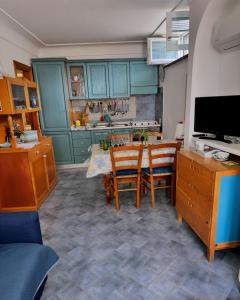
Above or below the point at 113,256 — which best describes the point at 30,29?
above

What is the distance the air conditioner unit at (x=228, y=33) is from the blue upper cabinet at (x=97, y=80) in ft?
8.45

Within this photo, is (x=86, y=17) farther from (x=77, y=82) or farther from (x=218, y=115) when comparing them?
(x=218, y=115)

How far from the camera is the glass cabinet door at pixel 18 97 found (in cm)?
271

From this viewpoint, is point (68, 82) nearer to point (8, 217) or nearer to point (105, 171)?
point (105, 171)

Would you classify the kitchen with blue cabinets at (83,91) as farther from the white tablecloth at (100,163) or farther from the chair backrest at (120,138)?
the white tablecloth at (100,163)

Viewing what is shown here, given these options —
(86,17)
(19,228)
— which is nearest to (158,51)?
(86,17)

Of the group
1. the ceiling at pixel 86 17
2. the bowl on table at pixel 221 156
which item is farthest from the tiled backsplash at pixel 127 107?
the bowl on table at pixel 221 156

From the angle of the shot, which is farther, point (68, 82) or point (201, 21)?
point (68, 82)

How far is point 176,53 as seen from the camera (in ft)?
12.0

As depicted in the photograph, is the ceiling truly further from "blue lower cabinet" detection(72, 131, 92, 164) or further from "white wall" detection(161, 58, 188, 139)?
"blue lower cabinet" detection(72, 131, 92, 164)

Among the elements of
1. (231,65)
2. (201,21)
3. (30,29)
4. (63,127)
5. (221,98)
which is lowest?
(63,127)

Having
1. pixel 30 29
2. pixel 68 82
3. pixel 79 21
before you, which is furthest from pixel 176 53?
pixel 30 29

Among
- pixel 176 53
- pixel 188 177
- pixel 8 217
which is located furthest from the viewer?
pixel 176 53

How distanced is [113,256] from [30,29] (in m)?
3.38
